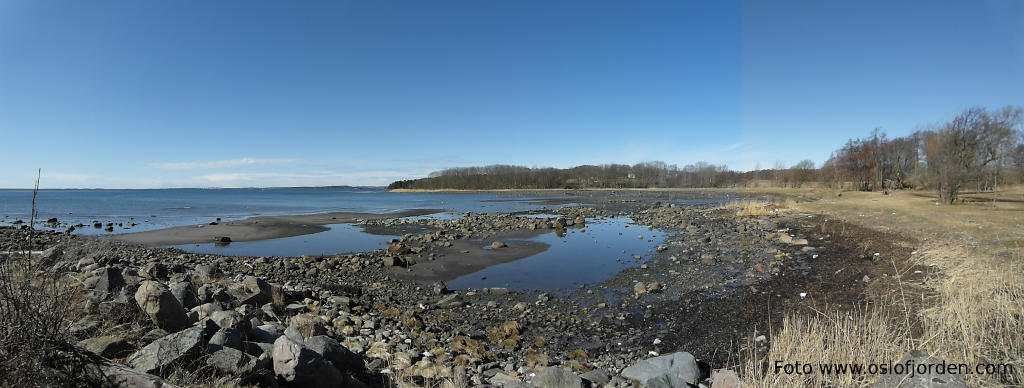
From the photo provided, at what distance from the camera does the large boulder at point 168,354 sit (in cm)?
385

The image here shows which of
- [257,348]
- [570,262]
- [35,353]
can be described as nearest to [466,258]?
[570,262]

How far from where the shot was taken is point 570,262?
16188 mm

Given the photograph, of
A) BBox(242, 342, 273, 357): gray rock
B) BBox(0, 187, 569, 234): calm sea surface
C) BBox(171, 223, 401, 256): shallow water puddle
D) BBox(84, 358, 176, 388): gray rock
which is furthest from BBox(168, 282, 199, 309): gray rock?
BBox(0, 187, 569, 234): calm sea surface

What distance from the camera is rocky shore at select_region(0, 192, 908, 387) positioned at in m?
4.66

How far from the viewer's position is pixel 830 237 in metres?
18.0

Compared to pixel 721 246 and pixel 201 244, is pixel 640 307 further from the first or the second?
pixel 201 244

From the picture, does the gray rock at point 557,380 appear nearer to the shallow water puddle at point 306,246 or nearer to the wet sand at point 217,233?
the shallow water puddle at point 306,246

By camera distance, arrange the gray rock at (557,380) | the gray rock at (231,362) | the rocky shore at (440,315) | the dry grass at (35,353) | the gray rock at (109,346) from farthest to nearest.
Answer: the gray rock at (557,380)
the rocky shore at (440,315)
the gray rock at (231,362)
the gray rock at (109,346)
the dry grass at (35,353)

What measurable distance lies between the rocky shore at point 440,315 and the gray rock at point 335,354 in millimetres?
27

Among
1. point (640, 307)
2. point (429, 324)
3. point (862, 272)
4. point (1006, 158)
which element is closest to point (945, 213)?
point (862, 272)

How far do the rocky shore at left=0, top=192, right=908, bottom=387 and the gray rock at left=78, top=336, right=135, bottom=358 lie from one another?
0.02 m

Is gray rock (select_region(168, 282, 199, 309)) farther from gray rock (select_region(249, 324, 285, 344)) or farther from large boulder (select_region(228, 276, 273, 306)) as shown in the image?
gray rock (select_region(249, 324, 285, 344))

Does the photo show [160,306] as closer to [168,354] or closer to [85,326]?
[85,326]

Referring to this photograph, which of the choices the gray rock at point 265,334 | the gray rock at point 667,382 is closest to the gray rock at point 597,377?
the gray rock at point 667,382
